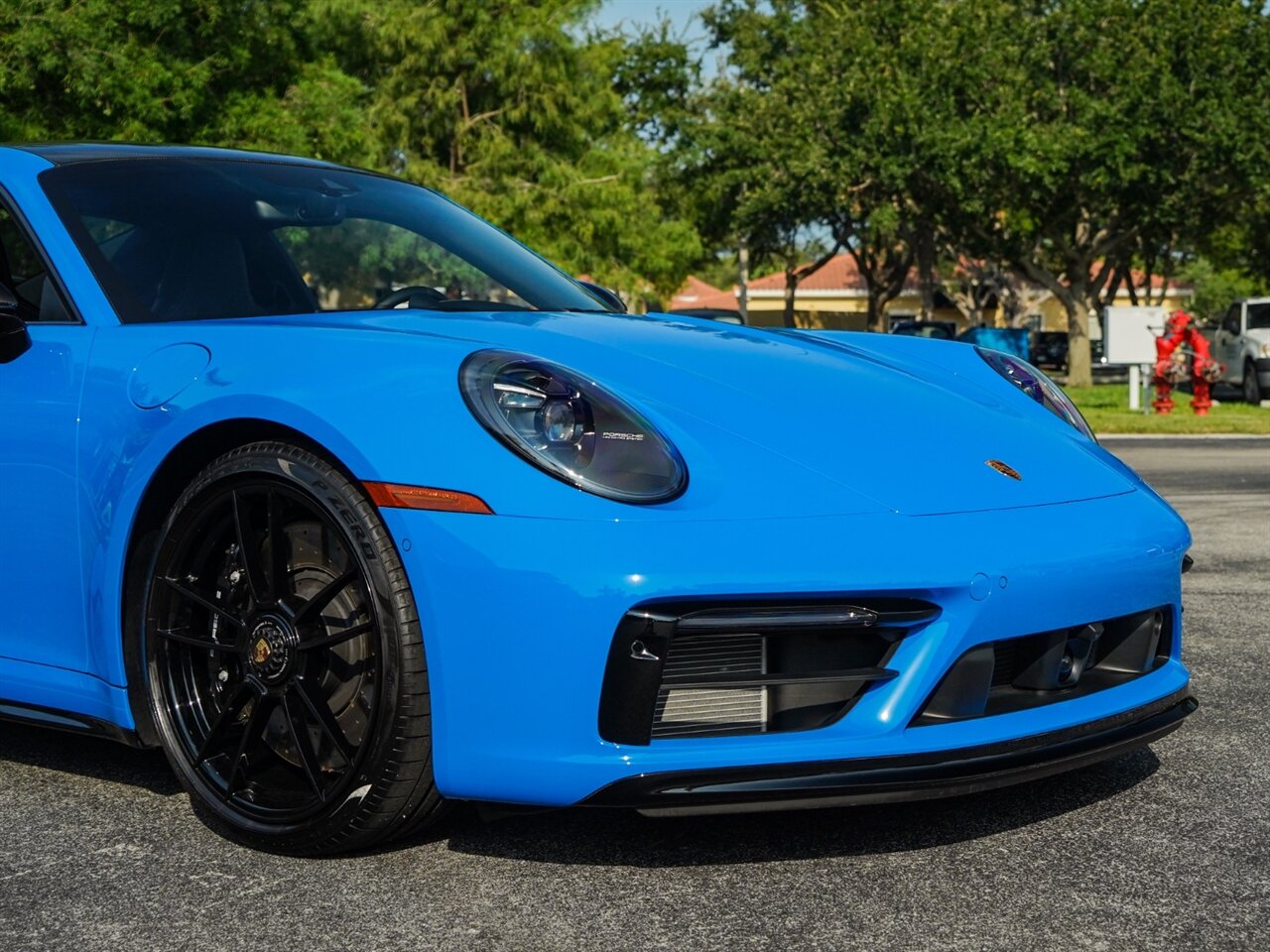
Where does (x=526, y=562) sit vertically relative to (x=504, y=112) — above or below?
below

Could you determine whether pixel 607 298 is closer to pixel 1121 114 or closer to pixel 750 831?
pixel 750 831

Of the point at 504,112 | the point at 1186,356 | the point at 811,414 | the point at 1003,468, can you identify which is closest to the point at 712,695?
the point at 811,414

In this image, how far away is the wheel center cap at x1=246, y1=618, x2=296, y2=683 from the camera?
3.04 metres

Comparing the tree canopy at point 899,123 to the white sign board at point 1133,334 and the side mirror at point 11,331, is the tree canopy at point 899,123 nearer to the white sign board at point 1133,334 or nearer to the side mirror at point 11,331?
the white sign board at point 1133,334

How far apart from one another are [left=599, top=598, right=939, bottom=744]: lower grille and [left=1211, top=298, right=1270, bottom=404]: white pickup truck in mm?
22414

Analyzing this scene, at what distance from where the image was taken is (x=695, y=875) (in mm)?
2951

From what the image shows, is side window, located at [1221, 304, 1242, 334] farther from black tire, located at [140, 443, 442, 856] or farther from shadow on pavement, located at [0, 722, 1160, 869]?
black tire, located at [140, 443, 442, 856]

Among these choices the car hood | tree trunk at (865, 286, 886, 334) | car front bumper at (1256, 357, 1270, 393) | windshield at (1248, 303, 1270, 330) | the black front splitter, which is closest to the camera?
the black front splitter

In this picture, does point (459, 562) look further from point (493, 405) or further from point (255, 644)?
point (255, 644)

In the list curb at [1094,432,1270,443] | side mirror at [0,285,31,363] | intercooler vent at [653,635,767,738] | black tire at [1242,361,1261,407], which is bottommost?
black tire at [1242,361,1261,407]

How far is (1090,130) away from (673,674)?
32020mm

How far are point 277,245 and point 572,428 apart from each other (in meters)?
1.45

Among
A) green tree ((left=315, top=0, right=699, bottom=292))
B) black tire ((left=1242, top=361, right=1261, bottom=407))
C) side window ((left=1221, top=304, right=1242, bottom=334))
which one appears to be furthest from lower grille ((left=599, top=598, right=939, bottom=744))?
green tree ((left=315, top=0, right=699, bottom=292))

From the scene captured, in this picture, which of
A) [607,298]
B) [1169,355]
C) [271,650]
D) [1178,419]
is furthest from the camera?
[1169,355]
